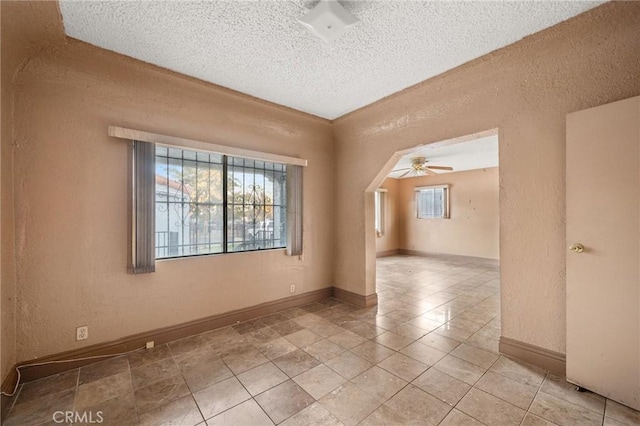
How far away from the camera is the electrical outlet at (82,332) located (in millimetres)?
2270

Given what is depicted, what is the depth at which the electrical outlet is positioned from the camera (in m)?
2.27

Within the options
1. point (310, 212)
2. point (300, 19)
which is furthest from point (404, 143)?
point (300, 19)

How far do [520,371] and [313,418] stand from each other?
1.76m

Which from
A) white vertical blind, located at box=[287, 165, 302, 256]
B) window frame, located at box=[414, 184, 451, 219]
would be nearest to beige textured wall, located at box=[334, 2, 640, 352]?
white vertical blind, located at box=[287, 165, 302, 256]

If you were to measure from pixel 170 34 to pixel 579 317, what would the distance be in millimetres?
3807

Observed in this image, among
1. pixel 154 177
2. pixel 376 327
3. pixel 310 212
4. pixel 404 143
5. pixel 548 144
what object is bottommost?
pixel 376 327

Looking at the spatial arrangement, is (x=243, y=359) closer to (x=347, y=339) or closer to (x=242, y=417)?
(x=242, y=417)

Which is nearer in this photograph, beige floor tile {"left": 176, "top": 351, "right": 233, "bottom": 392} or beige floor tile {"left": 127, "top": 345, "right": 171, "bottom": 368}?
beige floor tile {"left": 176, "top": 351, "right": 233, "bottom": 392}

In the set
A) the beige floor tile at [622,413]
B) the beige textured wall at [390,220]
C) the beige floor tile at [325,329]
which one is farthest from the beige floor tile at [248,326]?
the beige textured wall at [390,220]

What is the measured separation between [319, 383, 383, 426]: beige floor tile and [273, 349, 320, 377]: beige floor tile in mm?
386

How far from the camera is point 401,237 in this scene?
29.2 feet

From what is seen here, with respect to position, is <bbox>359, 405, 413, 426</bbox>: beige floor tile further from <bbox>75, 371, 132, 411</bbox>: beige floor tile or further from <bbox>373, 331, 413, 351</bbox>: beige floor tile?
<bbox>75, 371, 132, 411</bbox>: beige floor tile

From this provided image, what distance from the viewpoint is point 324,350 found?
253 cm

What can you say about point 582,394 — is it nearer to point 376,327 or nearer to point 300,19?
point 376,327
